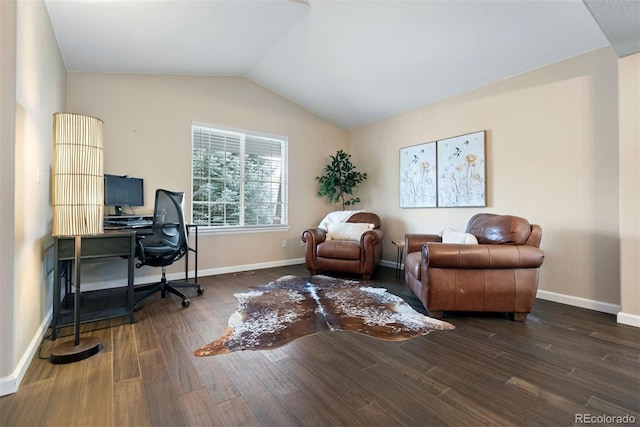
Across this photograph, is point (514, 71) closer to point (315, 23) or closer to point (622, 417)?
point (315, 23)

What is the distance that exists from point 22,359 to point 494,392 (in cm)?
254

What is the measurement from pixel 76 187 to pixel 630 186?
417 centimetres

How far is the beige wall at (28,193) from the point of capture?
140cm

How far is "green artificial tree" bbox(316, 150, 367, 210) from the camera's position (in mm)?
4723

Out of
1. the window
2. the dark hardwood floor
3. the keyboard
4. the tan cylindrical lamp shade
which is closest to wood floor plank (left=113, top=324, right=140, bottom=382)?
the dark hardwood floor

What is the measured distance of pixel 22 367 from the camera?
1.51 m

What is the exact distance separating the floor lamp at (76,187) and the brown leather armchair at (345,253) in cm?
243

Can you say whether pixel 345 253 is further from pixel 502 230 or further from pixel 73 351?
pixel 73 351

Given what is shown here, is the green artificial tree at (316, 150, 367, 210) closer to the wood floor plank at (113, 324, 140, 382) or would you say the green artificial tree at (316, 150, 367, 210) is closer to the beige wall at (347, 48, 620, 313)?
the beige wall at (347, 48, 620, 313)

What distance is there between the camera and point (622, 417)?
1234 mm

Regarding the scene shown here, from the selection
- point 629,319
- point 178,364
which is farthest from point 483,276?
point 178,364

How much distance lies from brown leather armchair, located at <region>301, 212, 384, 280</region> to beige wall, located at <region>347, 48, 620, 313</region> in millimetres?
1102

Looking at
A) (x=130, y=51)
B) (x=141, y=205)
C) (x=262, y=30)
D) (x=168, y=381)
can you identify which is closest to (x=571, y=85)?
(x=262, y=30)

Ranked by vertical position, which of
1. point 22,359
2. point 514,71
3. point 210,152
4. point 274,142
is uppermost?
point 514,71
